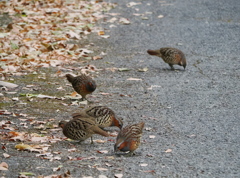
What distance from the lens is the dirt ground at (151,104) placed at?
6.57m

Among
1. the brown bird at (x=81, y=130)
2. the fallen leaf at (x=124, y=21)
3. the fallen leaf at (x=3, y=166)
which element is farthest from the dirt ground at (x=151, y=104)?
the fallen leaf at (x=124, y=21)

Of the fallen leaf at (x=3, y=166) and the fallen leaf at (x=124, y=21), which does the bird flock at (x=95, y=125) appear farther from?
the fallen leaf at (x=124, y=21)

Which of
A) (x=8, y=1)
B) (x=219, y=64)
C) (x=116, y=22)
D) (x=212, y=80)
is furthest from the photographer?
(x=8, y=1)

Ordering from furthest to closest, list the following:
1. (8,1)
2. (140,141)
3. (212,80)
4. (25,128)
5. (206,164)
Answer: (8,1), (212,80), (25,128), (140,141), (206,164)

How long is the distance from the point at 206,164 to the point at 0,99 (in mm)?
4487

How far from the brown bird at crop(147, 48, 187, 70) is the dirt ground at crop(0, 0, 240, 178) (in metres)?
0.22

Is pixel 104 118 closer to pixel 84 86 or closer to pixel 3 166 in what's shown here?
pixel 84 86

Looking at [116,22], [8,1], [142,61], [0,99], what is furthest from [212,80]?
[8,1]

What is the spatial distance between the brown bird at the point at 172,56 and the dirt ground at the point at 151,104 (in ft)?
0.73

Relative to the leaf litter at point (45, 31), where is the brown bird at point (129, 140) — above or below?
above

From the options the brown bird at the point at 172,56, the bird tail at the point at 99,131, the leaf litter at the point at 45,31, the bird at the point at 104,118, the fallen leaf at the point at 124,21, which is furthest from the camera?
the fallen leaf at the point at 124,21

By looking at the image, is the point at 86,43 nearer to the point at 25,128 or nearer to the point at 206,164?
the point at 25,128

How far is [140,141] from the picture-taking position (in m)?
7.49

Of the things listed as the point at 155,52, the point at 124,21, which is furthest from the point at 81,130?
the point at 124,21
